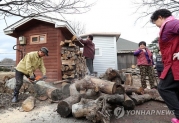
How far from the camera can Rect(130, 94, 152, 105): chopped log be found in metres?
3.56

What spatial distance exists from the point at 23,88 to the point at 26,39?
3.31 m

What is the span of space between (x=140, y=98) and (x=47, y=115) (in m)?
2.14

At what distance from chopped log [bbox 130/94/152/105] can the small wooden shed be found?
4116 millimetres

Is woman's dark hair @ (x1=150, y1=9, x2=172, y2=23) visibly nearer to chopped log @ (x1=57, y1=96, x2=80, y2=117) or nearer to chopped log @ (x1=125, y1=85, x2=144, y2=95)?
chopped log @ (x1=125, y1=85, x2=144, y2=95)

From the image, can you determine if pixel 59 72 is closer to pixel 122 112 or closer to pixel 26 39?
pixel 26 39

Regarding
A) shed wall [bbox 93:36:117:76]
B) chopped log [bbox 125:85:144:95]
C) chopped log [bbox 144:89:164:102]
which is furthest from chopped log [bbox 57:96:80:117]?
shed wall [bbox 93:36:117:76]

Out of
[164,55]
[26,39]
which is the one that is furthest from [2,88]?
[164,55]

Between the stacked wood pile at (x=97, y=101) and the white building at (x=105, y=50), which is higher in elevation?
the white building at (x=105, y=50)

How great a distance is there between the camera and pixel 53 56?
7156 mm

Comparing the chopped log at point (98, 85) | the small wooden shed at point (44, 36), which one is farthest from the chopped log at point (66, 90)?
the small wooden shed at point (44, 36)

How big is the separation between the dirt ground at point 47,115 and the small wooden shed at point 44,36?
297 cm

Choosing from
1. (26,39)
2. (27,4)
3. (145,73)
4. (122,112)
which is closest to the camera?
(122,112)

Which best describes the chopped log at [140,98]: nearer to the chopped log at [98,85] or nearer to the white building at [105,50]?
the chopped log at [98,85]

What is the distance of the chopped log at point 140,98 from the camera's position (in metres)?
Result: 3.56
